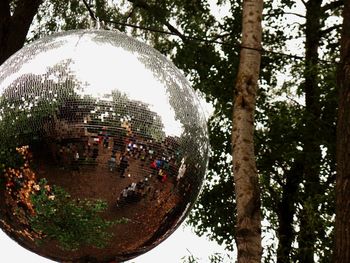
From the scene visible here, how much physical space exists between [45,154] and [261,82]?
999 centimetres

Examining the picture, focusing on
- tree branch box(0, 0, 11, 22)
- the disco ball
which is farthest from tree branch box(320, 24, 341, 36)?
the disco ball

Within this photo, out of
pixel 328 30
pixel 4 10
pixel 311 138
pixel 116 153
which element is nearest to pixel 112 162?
pixel 116 153

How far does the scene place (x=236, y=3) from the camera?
38.4ft

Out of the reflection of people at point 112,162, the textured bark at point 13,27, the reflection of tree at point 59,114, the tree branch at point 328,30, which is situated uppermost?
the tree branch at point 328,30

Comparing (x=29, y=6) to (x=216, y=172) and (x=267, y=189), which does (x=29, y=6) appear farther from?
(x=267, y=189)

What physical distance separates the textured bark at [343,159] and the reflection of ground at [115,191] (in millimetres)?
1480

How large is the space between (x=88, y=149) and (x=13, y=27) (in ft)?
13.7

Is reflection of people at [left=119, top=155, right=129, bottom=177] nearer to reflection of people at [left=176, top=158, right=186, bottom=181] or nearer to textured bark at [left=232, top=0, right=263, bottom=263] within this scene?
reflection of people at [left=176, top=158, right=186, bottom=181]

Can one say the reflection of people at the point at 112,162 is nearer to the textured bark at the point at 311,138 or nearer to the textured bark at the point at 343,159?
the textured bark at the point at 343,159

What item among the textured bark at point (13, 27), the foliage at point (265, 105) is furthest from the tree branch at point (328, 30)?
the textured bark at point (13, 27)

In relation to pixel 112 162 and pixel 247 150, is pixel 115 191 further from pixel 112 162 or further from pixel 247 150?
pixel 247 150

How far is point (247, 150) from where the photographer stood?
5191mm

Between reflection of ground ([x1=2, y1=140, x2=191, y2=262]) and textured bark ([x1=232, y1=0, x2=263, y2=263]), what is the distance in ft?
8.37

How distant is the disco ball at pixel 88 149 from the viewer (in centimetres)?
219
